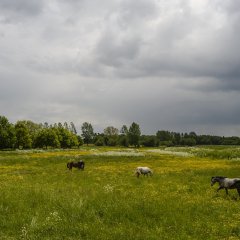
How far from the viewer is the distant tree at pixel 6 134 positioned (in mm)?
112137

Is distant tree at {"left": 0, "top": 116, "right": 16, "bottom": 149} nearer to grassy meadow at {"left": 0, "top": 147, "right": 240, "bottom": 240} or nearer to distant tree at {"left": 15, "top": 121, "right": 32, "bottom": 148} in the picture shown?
distant tree at {"left": 15, "top": 121, "right": 32, "bottom": 148}

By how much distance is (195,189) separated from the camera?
1122 inches

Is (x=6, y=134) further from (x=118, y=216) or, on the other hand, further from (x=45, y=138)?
(x=118, y=216)

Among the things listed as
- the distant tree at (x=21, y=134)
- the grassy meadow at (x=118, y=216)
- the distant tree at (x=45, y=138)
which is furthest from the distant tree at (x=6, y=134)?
the grassy meadow at (x=118, y=216)

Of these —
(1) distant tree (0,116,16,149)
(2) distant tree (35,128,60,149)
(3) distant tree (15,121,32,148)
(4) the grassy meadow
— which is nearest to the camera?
(4) the grassy meadow

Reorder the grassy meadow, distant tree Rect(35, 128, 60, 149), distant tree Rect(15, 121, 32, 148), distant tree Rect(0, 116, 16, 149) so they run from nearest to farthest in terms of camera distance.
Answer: the grassy meadow → distant tree Rect(0, 116, 16, 149) → distant tree Rect(15, 121, 32, 148) → distant tree Rect(35, 128, 60, 149)

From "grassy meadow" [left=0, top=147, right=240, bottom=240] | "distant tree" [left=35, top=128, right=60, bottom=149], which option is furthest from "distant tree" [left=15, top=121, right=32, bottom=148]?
"grassy meadow" [left=0, top=147, right=240, bottom=240]

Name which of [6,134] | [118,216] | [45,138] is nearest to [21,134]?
[6,134]

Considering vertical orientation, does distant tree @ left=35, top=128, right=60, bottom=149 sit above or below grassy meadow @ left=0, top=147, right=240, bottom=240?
above

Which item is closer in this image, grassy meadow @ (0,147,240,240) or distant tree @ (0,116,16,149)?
grassy meadow @ (0,147,240,240)

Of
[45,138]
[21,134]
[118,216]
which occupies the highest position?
[21,134]

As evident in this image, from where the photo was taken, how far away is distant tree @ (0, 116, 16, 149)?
11214cm

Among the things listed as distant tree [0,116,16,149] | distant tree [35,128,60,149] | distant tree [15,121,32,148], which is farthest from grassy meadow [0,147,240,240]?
distant tree [35,128,60,149]

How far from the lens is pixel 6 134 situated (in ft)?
367
